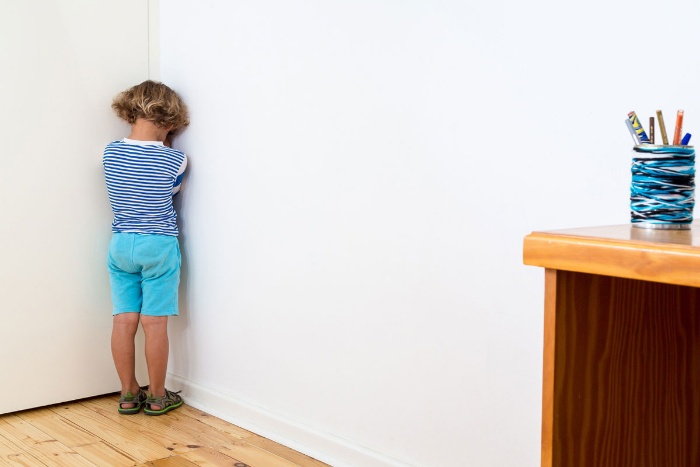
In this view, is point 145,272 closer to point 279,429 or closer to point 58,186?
point 58,186

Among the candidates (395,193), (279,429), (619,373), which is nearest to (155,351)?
(279,429)

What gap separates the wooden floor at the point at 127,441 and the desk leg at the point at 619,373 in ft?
3.50

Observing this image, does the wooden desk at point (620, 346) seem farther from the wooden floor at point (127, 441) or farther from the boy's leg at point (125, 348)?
the boy's leg at point (125, 348)

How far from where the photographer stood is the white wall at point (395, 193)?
1310 mm

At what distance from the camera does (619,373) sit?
2.75 feet

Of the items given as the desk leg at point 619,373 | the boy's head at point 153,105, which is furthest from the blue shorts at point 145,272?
the desk leg at point 619,373

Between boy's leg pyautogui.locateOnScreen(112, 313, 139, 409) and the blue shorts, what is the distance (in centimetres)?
3

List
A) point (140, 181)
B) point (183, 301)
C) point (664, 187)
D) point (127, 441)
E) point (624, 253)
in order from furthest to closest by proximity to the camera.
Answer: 1. point (183, 301)
2. point (140, 181)
3. point (127, 441)
4. point (664, 187)
5. point (624, 253)

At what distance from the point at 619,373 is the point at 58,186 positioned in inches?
72.6

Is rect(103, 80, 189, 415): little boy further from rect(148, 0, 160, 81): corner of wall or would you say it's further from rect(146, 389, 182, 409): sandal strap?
rect(148, 0, 160, 81): corner of wall

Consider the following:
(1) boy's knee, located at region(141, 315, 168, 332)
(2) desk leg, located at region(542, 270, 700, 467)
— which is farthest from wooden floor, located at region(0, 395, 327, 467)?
(2) desk leg, located at region(542, 270, 700, 467)

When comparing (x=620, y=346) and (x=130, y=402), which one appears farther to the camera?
(x=130, y=402)

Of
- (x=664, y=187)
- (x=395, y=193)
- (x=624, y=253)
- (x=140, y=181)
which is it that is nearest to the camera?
(x=624, y=253)

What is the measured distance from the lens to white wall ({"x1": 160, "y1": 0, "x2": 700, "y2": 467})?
131cm
